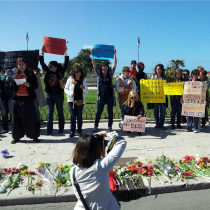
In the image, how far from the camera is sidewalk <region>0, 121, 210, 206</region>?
3.72 m

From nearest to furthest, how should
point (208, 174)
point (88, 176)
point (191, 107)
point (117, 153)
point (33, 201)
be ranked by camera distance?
1. point (88, 176)
2. point (117, 153)
3. point (33, 201)
4. point (208, 174)
5. point (191, 107)

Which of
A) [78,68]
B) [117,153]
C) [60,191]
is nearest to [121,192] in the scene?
[60,191]

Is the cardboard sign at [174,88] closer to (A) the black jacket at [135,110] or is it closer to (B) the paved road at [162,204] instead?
(A) the black jacket at [135,110]

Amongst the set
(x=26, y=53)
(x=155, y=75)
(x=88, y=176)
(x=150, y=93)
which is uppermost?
(x=26, y=53)

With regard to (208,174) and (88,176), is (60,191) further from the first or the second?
(208,174)

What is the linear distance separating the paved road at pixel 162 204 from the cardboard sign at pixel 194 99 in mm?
3850

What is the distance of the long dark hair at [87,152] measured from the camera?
7.51 feet

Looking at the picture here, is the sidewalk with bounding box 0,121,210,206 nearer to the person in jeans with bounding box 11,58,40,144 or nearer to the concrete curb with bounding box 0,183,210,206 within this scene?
the concrete curb with bounding box 0,183,210,206

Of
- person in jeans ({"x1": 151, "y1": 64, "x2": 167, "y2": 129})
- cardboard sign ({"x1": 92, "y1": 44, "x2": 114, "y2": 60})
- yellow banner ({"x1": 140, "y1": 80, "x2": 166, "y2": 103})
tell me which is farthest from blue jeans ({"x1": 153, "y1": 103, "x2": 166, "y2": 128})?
cardboard sign ({"x1": 92, "y1": 44, "x2": 114, "y2": 60})

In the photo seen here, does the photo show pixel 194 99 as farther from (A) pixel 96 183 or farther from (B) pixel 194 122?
(A) pixel 96 183

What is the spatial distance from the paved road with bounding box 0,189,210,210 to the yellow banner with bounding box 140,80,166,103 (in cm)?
426

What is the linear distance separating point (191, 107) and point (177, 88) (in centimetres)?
71

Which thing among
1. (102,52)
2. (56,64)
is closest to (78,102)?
(56,64)

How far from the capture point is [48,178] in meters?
4.15
